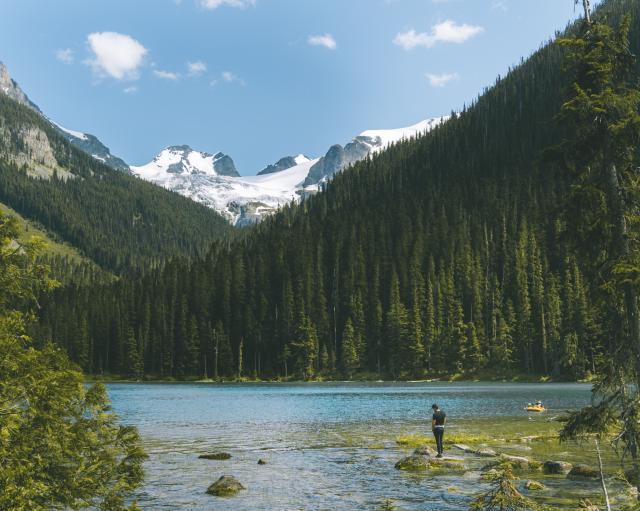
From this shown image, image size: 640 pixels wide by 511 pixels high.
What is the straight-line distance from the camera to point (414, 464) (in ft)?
111

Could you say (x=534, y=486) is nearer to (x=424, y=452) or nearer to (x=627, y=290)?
(x=627, y=290)

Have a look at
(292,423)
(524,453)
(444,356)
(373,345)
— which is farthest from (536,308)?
(524,453)

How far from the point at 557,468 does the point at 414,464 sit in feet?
23.6

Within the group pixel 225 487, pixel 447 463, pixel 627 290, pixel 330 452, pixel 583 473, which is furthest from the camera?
pixel 330 452

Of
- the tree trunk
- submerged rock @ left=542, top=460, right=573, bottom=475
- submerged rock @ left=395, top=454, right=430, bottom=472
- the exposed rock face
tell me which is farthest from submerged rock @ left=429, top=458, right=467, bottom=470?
the exposed rock face

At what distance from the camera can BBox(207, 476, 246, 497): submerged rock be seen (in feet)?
94.4

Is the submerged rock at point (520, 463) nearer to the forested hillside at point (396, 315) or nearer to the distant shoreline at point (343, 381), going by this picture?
the distant shoreline at point (343, 381)

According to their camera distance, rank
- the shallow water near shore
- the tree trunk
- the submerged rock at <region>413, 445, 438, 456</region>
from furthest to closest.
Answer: the submerged rock at <region>413, 445, 438, 456</region> → the shallow water near shore → the tree trunk

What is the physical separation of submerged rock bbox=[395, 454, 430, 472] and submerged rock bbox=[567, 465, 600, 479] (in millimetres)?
7227

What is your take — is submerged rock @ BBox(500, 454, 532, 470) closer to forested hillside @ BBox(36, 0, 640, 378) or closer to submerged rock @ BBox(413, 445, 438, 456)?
submerged rock @ BBox(413, 445, 438, 456)

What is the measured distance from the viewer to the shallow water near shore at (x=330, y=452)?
2697cm

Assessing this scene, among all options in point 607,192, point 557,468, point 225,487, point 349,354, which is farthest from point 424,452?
point 349,354

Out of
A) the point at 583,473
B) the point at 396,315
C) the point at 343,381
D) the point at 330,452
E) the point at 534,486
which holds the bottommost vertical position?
the point at 343,381

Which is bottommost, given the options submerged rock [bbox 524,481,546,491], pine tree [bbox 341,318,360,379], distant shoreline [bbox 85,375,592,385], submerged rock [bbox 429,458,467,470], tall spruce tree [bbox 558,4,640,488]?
distant shoreline [bbox 85,375,592,385]
